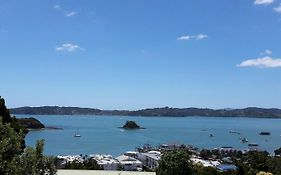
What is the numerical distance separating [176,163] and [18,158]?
6.82m

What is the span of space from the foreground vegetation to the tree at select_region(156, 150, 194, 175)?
20.5ft

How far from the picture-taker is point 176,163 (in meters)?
10.8

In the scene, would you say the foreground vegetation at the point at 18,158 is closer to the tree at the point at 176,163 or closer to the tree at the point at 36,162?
the tree at the point at 36,162

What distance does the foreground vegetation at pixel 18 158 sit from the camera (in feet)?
13.7

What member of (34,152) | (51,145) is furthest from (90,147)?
(34,152)

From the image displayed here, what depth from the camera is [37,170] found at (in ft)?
15.1

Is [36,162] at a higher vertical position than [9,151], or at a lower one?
lower

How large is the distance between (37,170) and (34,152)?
198 mm

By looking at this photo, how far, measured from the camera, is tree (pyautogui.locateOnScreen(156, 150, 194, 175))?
10.8 meters

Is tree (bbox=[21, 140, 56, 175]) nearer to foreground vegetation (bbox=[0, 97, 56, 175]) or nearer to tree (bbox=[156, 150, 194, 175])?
foreground vegetation (bbox=[0, 97, 56, 175])

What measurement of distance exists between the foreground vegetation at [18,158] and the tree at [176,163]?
626 centimetres

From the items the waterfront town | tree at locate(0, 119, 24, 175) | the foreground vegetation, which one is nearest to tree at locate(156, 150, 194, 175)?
the foreground vegetation

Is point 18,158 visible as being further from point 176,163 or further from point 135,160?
point 135,160

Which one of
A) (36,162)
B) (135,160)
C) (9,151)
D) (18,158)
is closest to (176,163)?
(36,162)
